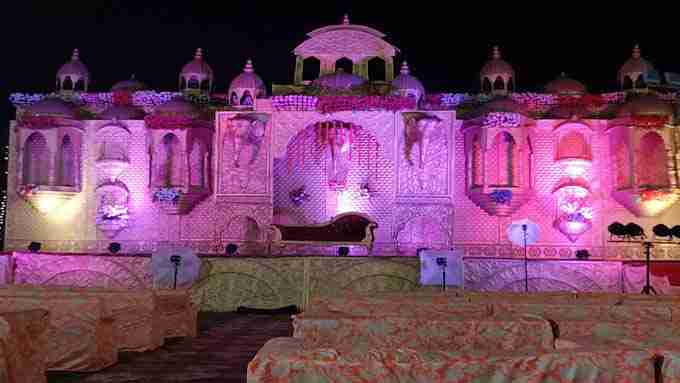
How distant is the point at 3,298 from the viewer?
560cm

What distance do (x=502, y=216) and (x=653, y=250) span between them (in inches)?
130

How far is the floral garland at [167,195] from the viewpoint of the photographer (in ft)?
48.2

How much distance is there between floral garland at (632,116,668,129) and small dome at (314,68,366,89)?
5.97 metres

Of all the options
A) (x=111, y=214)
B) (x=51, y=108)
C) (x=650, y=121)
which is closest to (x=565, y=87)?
(x=650, y=121)

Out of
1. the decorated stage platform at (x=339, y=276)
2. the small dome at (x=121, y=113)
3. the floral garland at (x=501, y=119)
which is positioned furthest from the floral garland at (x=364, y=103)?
the small dome at (x=121, y=113)

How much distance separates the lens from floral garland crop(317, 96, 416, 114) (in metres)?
14.5

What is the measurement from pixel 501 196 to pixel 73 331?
33.9ft

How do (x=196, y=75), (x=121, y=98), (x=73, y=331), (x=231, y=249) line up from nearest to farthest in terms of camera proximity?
1. (x=73, y=331)
2. (x=231, y=249)
3. (x=121, y=98)
4. (x=196, y=75)

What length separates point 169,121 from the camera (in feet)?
48.5

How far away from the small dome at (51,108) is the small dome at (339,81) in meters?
5.75

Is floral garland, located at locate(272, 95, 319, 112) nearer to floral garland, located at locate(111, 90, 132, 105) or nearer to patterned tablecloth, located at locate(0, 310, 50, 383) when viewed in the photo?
floral garland, located at locate(111, 90, 132, 105)

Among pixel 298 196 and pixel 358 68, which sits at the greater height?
pixel 358 68

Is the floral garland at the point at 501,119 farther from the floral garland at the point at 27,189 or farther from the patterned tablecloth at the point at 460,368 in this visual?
the patterned tablecloth at the point at 460,368

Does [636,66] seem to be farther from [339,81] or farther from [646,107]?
[339,81]
